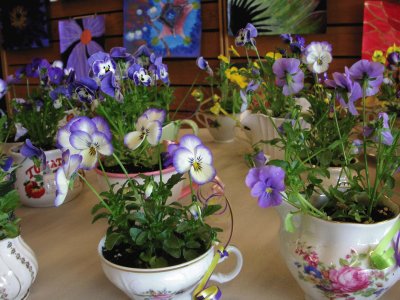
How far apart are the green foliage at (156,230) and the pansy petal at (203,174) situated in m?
0.06

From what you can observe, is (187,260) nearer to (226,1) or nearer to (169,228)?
(169,228)

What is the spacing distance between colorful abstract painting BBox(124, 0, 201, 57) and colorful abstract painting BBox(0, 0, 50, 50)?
964 mm

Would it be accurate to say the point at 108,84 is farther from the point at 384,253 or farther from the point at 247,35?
the point at 384,253

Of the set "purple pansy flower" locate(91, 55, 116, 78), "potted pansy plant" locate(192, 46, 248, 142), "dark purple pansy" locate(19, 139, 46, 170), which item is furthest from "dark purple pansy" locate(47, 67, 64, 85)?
"potted pansy plant" locate(192, 46, 248, 142)

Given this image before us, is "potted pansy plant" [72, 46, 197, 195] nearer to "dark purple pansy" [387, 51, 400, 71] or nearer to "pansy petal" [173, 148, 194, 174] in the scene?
"pansy petal" [173, 148, 194, 174]

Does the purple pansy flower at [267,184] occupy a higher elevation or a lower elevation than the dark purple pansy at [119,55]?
lower

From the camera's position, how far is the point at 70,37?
361cm

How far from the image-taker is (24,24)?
12.6 feet

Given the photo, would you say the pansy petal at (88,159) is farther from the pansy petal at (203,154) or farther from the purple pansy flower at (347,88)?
the purple pansy flower at (347,88)

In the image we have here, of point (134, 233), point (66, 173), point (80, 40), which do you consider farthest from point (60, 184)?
point (80, 40)

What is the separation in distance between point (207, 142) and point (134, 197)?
92cm

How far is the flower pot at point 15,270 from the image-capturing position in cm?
63

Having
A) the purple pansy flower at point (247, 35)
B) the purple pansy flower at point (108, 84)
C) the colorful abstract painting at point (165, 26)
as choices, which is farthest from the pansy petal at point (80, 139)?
the colorful abstract painting at point (165, 26)

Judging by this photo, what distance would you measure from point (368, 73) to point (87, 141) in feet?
1.33
